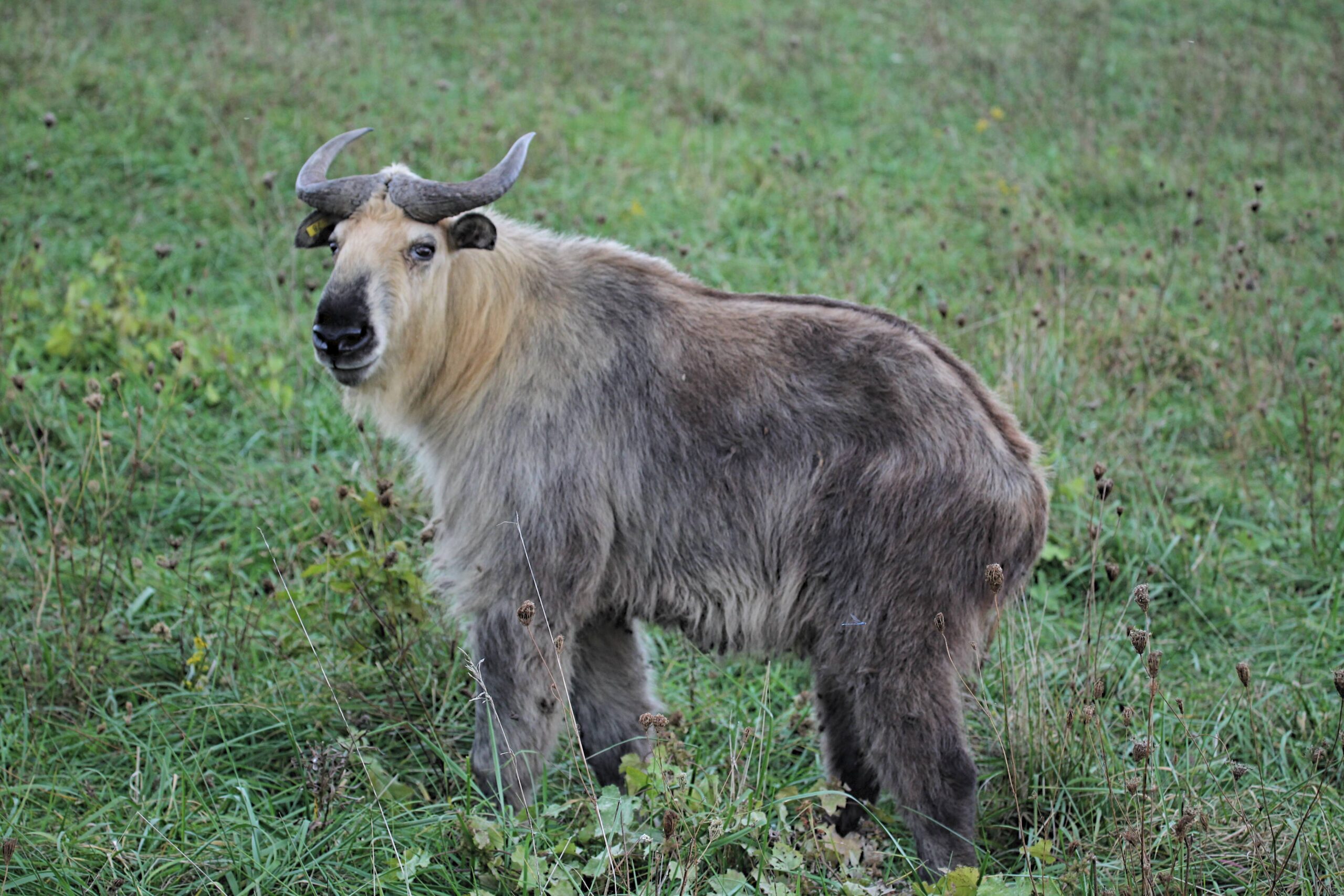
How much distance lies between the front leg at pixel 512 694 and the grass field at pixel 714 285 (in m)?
0.12

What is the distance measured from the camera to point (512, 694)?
3359 mm

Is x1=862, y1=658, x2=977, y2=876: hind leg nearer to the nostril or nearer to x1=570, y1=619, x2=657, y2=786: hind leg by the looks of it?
x1=570, y1=619, x2=657, y2=786: hind leg

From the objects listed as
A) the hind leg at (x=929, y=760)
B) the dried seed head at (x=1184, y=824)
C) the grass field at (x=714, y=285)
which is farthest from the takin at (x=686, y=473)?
the dried seed head at (x=1184, y=824)

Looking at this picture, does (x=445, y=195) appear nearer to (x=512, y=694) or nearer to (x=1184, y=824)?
(x=512, y=694)

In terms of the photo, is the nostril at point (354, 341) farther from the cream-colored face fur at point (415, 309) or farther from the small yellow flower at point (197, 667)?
the small yellow flower at point (197, 667)

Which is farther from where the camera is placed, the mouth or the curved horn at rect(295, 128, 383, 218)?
the curved horn at rect(295, 128, 383, 218)

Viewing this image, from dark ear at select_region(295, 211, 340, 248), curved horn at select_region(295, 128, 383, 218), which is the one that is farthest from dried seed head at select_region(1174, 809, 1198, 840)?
dark ear at select_region(295, 211, 340, 248)

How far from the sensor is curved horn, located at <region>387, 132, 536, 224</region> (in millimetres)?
3420

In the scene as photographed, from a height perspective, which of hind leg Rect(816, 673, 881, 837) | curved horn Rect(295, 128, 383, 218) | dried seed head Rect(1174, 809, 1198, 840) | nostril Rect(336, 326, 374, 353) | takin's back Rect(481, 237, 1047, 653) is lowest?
hind leg Rect(816, 673, 881, 837)

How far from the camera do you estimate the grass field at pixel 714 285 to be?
307cm

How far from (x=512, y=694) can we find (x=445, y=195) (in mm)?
1514

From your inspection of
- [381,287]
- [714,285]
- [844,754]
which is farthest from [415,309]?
[714,285]

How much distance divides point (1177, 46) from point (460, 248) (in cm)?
941

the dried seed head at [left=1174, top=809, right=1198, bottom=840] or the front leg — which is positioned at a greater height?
the dried seed head at [left=1174, top=809, right=1198, bottom=840]
